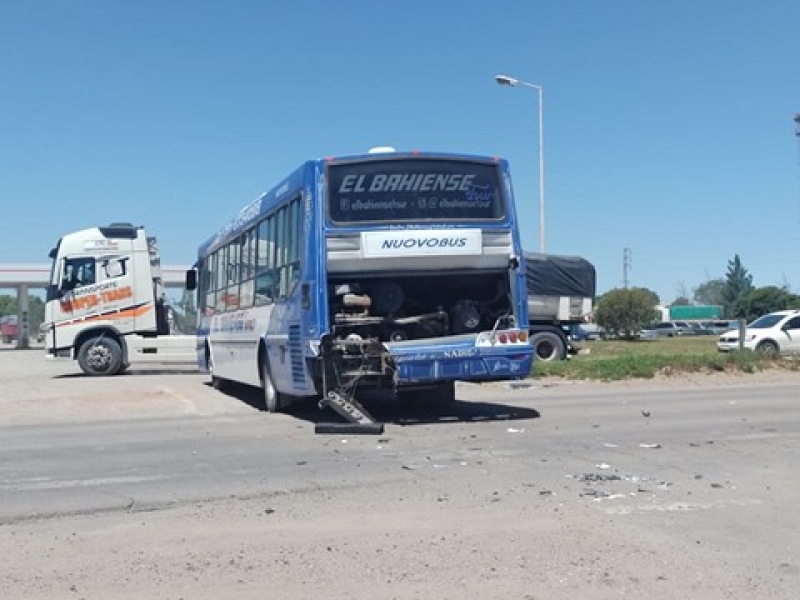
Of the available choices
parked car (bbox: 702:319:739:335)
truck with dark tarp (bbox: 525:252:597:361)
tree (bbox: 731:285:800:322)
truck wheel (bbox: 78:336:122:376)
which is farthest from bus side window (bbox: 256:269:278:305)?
parked car (bbox: 702:319:739:335)

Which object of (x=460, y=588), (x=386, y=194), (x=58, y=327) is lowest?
(x=460, y=588)

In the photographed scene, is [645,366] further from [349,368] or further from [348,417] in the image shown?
[348,417]

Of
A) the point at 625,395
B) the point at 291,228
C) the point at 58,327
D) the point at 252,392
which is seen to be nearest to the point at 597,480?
the point at 291,228

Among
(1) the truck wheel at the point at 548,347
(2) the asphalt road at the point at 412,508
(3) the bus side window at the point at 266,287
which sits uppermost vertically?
(3) the bus side window at the point at 266,287

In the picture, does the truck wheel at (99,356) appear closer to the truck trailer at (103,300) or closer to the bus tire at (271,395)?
the truck trailer at (103,300)

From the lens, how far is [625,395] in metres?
17.8

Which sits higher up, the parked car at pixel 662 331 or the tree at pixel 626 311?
the tree at pixel 626 311

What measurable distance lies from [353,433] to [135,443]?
2.76 m

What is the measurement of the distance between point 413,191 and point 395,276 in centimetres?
121

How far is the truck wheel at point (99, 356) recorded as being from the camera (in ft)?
79.9

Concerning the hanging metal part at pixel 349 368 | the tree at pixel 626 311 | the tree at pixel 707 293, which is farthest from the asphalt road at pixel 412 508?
the tree at pixel 707 293

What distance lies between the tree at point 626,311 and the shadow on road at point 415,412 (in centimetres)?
5294

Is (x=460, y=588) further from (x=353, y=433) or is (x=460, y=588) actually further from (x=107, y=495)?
(x=353, y=433)

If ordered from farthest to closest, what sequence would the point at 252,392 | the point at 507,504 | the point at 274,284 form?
the point at 252,392, the point at 274,284, the point at 507,504
